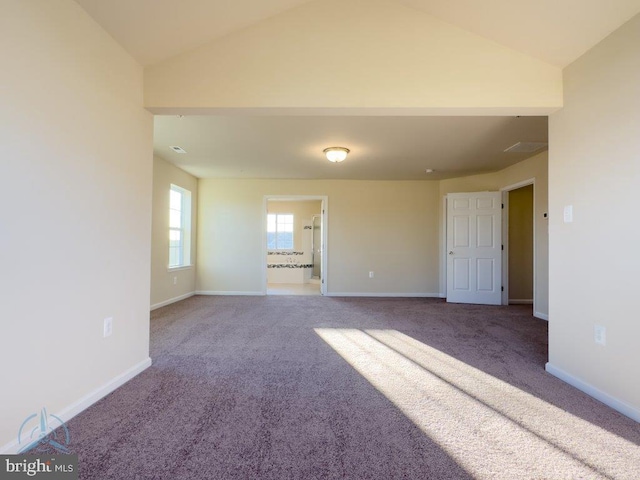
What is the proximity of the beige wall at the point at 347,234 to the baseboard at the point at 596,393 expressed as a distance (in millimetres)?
3951

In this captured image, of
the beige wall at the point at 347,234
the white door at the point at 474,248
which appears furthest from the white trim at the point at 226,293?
the white door at the point at 474,248

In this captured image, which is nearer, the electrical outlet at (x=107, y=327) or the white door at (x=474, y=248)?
the electrical outlet at (x=107, y=327)

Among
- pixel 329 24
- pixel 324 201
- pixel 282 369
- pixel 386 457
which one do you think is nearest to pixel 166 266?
pixel 324 201

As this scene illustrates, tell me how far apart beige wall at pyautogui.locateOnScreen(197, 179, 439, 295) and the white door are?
659 mm

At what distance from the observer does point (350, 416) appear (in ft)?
6.09

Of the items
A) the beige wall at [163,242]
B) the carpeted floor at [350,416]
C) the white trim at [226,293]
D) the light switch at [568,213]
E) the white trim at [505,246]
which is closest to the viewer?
the carpeted floor at [350,416]

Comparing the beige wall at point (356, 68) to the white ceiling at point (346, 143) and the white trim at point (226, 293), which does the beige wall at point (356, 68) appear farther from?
the white trim at point (226, 293)

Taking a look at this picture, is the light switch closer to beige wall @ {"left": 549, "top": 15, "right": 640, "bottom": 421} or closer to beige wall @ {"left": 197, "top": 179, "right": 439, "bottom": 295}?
beige wall @ {"left": 549, "top": 15, "right": 640, "bottom": 421}

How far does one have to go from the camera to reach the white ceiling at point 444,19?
6.38 ft

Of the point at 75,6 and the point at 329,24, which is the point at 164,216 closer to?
the point at 75,6

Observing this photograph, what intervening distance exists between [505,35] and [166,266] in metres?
5.33

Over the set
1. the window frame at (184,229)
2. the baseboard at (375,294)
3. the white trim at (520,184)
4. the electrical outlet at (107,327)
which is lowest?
the baseboard at (375,294)

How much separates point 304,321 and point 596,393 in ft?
9.76

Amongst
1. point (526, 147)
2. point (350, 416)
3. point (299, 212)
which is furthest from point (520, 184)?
point (299, 212)
